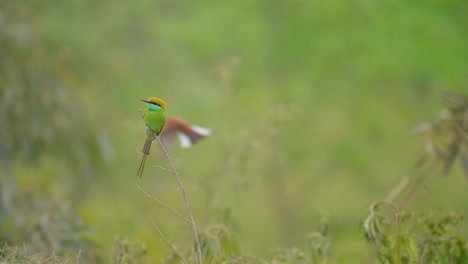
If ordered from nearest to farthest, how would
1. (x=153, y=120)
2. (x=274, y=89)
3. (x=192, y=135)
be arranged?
(x=153, y=120) → (x=192, y=135) → (x=274, y=89)

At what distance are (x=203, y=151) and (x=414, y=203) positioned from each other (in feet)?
5.62

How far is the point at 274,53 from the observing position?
312 inches

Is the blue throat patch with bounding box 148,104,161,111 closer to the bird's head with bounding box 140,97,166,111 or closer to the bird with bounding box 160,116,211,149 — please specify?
the bird's head with bounding box 140,97,166,111

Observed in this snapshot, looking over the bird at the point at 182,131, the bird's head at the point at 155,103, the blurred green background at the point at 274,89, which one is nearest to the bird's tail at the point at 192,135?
the bird at the point at 182,131

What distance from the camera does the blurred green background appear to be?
22.7 feet

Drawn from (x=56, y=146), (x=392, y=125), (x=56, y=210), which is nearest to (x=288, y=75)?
(x=392, y=125)

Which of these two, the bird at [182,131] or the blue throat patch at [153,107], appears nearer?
the blue throat patch at [153,107]

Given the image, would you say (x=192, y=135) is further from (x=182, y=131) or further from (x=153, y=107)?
(x=153, y=107)

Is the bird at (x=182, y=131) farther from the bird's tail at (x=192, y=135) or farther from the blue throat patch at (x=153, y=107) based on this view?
the blue throat patch at (x=153, y=107)

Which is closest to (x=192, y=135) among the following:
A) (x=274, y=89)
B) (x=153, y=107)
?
(x=153, y=107)

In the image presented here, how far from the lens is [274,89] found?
7.84 m

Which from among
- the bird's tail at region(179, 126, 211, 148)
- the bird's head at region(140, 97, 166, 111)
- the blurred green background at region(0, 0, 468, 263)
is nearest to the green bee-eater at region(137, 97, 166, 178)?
the bird's head at region(140, 97, 166, 111)

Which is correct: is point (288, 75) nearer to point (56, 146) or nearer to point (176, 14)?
point (176, 14)

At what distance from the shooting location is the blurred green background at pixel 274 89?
6906 millimetres
